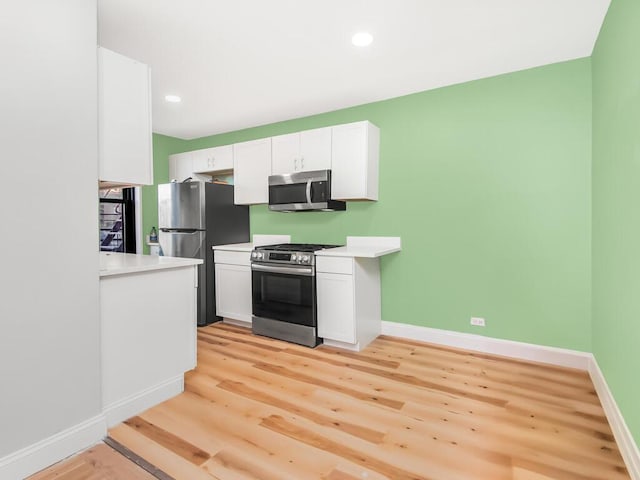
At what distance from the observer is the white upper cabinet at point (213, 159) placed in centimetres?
448

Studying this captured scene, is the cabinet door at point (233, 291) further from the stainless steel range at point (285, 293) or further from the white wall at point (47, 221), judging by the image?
the white wall at point (47, 221)

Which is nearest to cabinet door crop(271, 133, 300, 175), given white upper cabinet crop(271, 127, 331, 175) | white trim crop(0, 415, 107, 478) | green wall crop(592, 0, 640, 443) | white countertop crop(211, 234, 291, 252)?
white upper cabinet crop(271, 127, 331, 175)

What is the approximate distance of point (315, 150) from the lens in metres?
3.74

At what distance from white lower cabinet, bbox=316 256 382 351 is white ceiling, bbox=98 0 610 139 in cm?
170

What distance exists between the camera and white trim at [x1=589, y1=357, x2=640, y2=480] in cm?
162

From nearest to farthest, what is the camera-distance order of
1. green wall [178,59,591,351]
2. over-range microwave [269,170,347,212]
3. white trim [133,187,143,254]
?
green wall [178,59,591,351], over-range microwave [269,170,347,212], white trim [133,187,143,254]

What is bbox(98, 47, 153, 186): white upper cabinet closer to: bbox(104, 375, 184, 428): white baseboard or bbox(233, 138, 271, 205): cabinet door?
bbox(104, 375, 184, 428): white baseboard

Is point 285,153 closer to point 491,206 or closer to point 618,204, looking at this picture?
point 491,206

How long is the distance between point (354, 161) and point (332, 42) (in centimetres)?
122

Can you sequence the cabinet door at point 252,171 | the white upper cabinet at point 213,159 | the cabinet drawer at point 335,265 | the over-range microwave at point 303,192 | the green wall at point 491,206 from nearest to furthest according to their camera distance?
the green wall at point 491,206 → the cabinet drawer at point 335,265 → the over-range microwave at point 303,192 → the cabinet door at point 252,171 → the white upper cabinet at point 213,159

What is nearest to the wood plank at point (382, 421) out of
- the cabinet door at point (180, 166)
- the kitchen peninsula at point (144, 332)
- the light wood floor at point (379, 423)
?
the light wood floor at point (379, 423)

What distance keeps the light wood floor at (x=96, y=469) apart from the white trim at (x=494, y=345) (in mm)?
2607

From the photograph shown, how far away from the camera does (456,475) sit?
66.5 inches

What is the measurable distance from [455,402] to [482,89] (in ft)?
8.78
